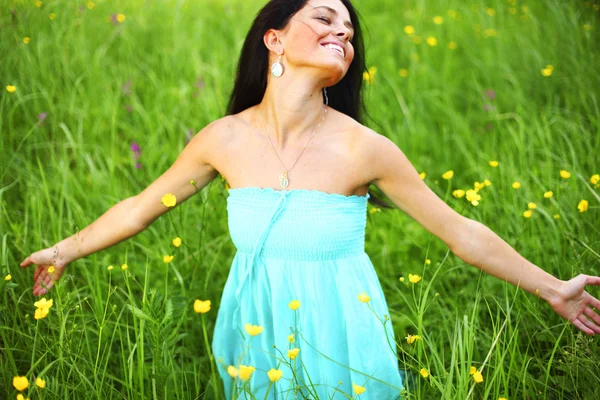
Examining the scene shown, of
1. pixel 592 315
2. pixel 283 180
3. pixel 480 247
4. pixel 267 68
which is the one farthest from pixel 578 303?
pixel 267 68

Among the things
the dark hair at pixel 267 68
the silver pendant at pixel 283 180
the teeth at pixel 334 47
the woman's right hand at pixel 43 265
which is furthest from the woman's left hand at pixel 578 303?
the woman's right hand at pixel 43 265

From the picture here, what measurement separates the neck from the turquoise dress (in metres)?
0.18

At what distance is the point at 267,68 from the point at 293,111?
11.0 inches

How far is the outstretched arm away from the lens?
6.01ft

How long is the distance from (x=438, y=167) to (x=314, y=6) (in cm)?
179

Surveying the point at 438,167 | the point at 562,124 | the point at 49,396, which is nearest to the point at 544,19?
the point at 562,124

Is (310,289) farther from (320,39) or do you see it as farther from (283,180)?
(320,39)

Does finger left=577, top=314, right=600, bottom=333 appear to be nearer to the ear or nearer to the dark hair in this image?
the dark hair

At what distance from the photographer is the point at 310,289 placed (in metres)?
1.85

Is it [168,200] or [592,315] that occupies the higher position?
[168,200]

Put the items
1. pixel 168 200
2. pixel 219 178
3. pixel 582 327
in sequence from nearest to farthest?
pixel 582 327, pixel 168 200, pixel 219 178

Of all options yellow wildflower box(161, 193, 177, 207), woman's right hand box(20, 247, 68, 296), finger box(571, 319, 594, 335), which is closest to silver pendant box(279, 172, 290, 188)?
yellow wildflower box(161, 193, 177, 207)

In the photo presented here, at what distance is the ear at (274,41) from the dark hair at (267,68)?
0.07 ft

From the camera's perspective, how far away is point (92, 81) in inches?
137
